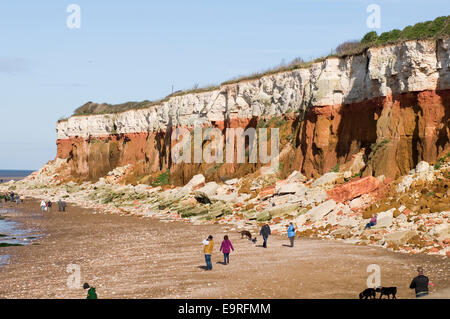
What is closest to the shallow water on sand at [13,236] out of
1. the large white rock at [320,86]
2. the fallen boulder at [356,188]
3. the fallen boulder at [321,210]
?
the fallen boulder at [321,210]

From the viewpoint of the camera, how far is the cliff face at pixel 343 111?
29.7m

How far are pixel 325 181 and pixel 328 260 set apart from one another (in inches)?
576

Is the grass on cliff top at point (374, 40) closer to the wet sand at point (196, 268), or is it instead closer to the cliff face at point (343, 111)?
the cliff face at point (343, 111)

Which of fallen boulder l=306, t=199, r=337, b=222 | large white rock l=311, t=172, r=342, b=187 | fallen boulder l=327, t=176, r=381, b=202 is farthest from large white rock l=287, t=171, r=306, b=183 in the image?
fallen boulder l=306, t=199, r=337, b=222

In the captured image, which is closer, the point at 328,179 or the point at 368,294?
the point at 368,294

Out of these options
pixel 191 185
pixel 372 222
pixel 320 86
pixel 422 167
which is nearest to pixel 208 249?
pixel 372 222

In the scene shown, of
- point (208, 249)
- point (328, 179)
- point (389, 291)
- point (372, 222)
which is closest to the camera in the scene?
point (389, 291)

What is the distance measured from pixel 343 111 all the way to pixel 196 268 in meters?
23.4

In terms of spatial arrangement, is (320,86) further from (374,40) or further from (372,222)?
(372,222)

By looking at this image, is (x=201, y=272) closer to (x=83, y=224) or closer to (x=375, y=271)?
(x=375, y=271)

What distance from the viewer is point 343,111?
37.7 metres

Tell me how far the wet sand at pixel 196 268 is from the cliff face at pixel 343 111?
11.1 metres

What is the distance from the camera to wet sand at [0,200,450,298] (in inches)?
587
